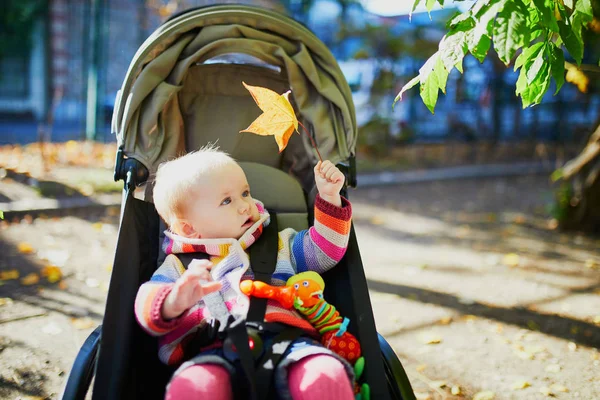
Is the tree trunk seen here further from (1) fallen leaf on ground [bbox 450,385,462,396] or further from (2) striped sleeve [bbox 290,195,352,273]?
(2) striped sleeve [bbox 290,195,352,273]

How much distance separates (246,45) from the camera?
112 inches

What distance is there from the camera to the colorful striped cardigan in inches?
80.2

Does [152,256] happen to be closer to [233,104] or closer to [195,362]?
[195,362]

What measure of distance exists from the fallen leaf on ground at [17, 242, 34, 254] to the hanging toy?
11.5 feet

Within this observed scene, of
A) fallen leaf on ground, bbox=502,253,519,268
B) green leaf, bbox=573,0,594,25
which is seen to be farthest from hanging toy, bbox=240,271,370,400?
fallen leaf on ground, bbox=502,253,519,268

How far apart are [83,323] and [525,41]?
9.96 feet

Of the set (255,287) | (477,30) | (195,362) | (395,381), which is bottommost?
(395,381)

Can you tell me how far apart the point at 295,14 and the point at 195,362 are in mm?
11755

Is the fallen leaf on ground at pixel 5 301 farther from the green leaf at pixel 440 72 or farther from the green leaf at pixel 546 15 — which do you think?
the green leaf at pixel 546 15

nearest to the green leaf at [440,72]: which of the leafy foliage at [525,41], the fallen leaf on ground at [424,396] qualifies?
the leafy foliage at [525,41]

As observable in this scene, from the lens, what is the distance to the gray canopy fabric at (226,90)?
272 centimetres

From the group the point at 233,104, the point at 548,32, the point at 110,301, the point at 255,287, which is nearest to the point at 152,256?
the point at 110,301

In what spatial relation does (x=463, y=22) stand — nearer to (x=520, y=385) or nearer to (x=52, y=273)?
(x=520, y=385)

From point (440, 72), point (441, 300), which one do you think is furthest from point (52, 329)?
point (440, 72)
